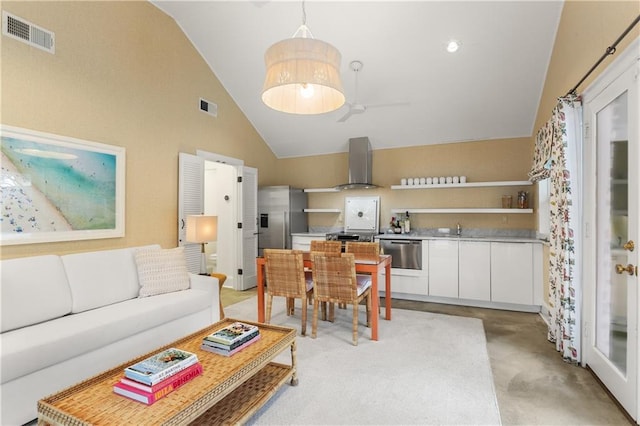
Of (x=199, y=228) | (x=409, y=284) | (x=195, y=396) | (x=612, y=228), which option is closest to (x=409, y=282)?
(x=409, y=284)

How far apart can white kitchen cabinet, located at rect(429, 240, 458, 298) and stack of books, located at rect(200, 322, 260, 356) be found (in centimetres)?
317

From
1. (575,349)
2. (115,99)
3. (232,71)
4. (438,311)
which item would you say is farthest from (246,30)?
(575,349)

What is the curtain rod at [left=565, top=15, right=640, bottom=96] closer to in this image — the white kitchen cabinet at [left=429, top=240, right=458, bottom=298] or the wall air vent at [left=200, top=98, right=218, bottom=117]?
the white kitchen cabinet at [left=429, top=240, right=458, bottom=298]

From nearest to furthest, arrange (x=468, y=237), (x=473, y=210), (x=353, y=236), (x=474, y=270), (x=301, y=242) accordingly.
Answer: (x=474, y=270)
(x=468, y=237)
(x=473, y=210)
(x=353, y=236)
(x=301, y=242)

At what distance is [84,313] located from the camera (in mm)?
2582

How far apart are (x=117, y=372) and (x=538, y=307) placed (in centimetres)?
455

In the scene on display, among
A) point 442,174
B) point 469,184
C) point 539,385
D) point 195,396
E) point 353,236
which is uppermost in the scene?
point 442,174

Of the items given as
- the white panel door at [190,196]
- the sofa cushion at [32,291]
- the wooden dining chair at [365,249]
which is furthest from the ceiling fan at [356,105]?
the sofa cushion at [32,291]

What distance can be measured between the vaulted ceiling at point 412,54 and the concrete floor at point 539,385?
9.48 ft

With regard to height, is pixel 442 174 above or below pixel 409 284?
above

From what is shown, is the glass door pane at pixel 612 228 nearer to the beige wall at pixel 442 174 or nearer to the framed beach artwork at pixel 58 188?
the beige wall at pixel 442 174

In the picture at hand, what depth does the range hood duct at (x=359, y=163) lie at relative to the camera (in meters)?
5.48

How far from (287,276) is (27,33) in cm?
305

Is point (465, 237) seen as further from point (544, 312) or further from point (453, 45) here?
point (453, 45)
